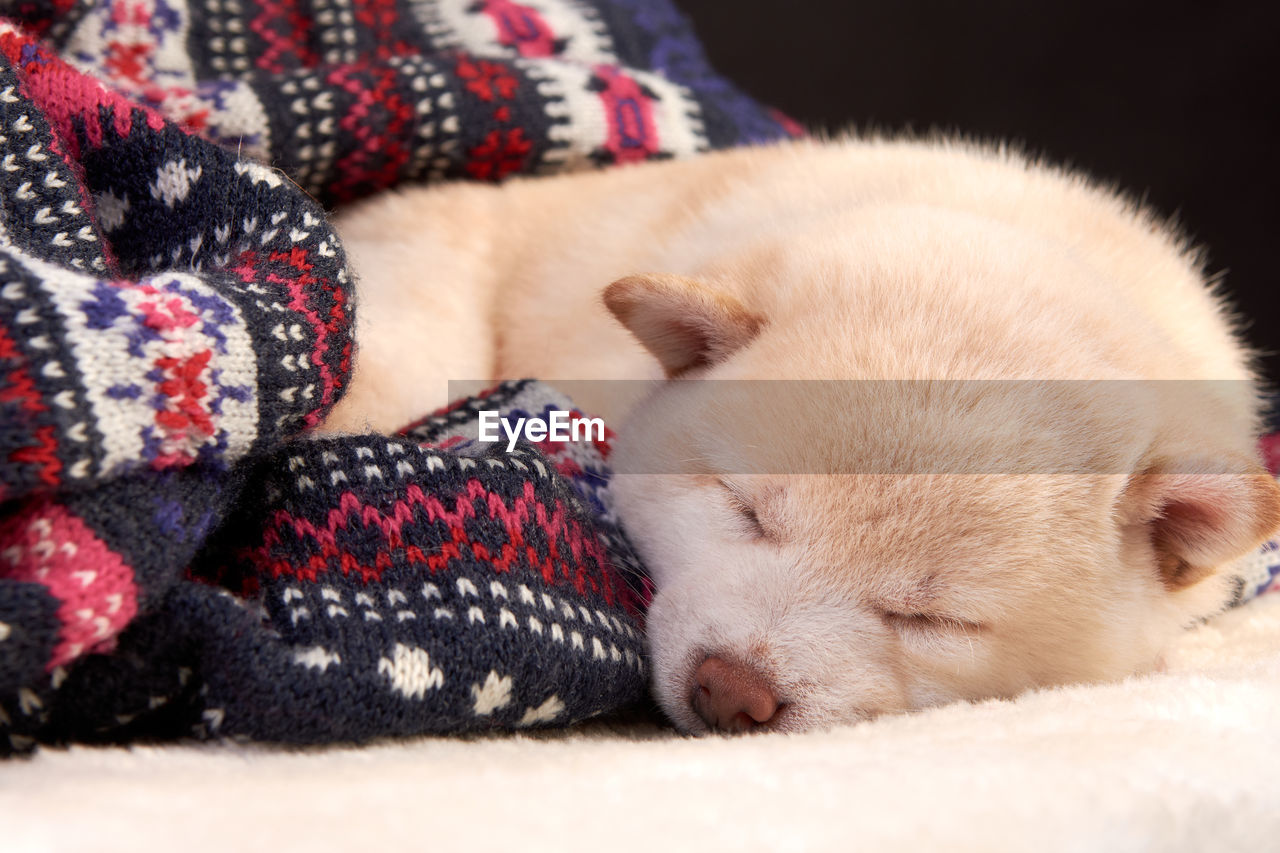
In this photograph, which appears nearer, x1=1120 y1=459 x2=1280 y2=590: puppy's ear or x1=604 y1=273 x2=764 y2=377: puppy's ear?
x1=1120 y1=459 x2=1280 y2=590: puppy's ear

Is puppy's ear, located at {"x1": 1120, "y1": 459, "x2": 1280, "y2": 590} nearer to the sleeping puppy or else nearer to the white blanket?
the sleeping puppy

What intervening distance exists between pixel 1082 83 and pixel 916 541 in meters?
2.23

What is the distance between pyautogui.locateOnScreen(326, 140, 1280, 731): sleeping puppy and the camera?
3.31 ft

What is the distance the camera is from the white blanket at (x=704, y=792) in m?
0.64

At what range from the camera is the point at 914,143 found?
70.7 inches

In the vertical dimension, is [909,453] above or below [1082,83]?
below

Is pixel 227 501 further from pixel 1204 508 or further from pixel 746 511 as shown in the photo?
pixel 1204 508

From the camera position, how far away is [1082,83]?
2.75 meters

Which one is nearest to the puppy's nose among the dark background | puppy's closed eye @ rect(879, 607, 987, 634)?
puppy's closed eye @ rect(879, 607, 987, 634)

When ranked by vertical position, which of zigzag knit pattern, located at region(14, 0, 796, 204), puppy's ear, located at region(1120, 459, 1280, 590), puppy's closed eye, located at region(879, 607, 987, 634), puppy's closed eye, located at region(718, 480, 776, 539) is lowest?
puppy's closed eye, located at region(879, 607, 987, 634)

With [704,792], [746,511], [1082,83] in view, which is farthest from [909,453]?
[1082,83]

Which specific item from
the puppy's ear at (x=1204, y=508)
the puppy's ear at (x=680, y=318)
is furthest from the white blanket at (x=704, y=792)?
the puppy's ear at (x=680, y=318)

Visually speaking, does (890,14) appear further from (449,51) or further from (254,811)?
(254,811)

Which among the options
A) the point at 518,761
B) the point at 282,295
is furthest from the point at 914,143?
the point at 518,761
